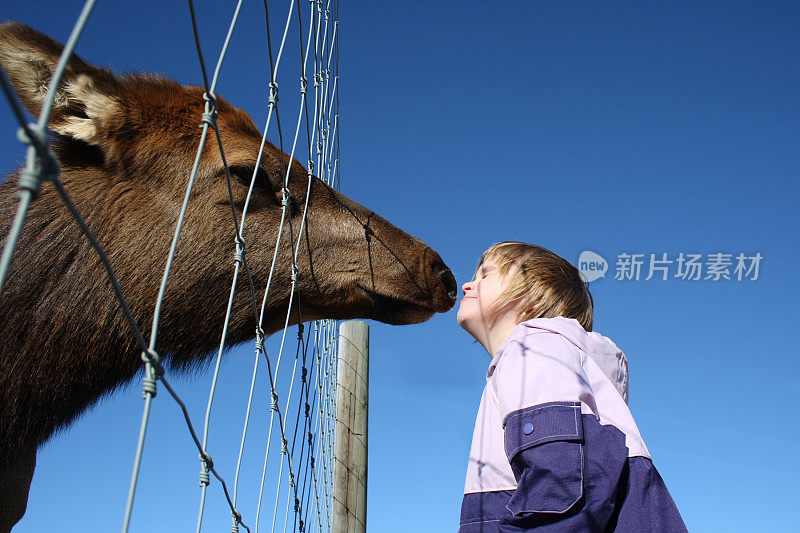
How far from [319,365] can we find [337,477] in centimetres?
65

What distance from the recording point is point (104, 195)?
7.42 feet

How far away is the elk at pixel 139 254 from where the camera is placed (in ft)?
6.66

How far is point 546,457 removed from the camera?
4.04ft

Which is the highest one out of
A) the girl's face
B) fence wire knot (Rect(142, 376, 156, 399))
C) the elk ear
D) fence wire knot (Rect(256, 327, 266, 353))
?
the elk ear

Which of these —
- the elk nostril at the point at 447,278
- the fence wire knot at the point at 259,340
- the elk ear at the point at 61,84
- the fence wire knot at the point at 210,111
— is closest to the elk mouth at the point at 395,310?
the elk nostril at the point at 447,278

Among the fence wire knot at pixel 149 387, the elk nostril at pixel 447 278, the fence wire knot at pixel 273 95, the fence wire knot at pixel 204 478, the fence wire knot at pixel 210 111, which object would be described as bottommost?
the fence wire knot at pixel 204 478

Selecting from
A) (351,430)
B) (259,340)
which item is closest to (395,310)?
(259,340)

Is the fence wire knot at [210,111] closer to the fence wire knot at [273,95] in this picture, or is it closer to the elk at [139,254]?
the fence wire knot at [273,95]

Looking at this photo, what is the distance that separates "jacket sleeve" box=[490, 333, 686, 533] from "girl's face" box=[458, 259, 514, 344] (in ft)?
1.49

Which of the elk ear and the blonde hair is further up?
the elk ear

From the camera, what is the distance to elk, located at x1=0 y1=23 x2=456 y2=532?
2.03 meters

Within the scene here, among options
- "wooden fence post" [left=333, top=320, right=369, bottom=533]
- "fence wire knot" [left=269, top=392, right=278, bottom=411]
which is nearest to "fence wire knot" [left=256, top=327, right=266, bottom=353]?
"fence wire knot" [left=269, top=392, right=278, bottom=411]

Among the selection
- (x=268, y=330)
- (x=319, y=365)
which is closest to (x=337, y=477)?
(x=319, y=365)

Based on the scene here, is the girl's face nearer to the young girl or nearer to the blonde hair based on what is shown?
the blonde hair
